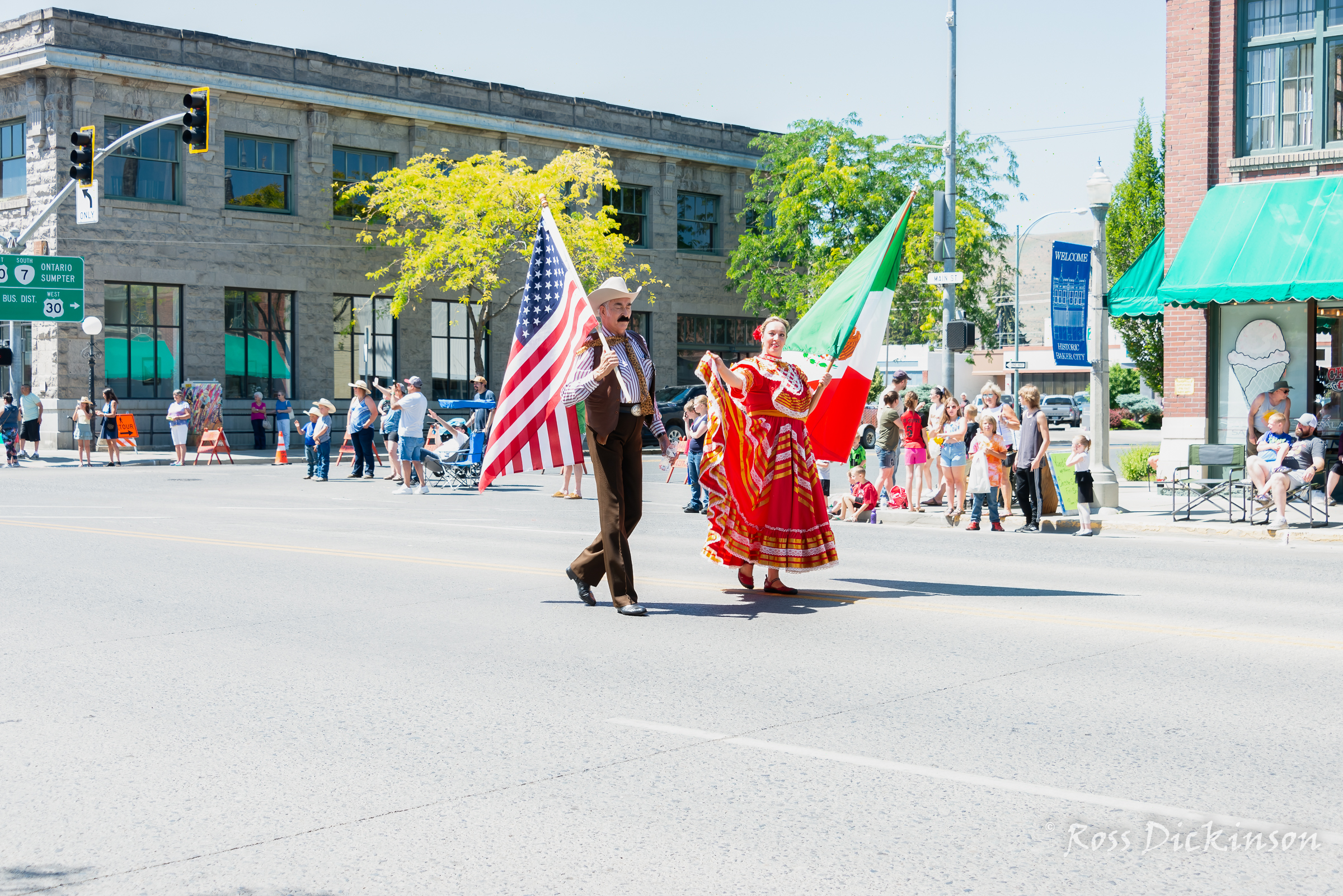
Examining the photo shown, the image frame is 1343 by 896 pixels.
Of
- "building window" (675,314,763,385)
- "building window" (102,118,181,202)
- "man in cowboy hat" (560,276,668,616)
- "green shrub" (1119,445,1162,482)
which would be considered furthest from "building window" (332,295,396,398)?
"man in cowboy hat" (560,276,668,616)

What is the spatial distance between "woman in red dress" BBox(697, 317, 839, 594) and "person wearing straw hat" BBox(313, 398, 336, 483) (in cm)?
1625

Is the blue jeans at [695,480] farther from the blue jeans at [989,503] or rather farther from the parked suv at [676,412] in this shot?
the parked suv at [676,412]

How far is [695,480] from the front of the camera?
1934 cm

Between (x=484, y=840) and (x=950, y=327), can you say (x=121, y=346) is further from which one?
(x=484, y=840)

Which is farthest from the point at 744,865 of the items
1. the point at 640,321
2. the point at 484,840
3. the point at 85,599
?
the point at 640,321

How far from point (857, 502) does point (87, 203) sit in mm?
17787

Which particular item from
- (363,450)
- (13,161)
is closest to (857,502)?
(363,450)

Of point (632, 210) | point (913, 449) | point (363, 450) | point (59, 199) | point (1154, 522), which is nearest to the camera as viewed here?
point (1154, 522)

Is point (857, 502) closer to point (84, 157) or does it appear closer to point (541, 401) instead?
point (541, 401)

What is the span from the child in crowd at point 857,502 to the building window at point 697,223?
29274 mm

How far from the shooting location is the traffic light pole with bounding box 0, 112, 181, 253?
83.3ft

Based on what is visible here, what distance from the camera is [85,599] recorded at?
1000cm

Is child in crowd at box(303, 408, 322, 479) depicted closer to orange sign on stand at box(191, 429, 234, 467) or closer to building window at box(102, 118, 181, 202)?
orange sign on stand at box(191, 429, 234, 467)

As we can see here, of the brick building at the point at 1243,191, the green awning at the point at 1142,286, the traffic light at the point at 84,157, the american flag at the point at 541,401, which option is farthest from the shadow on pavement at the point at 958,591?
the traffic light at the point at 84,157
